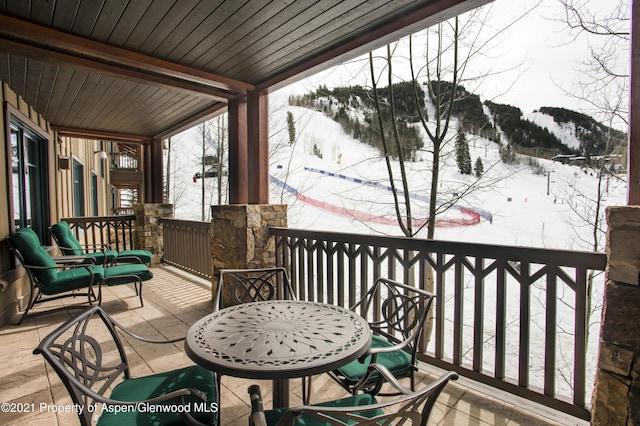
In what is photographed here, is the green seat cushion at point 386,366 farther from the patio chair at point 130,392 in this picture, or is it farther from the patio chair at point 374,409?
the patio chair at point 130,392

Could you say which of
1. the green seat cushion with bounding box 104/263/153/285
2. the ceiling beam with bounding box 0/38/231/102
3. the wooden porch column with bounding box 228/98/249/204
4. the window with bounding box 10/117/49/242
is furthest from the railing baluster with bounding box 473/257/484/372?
the window with bounding box 10/117/49/242

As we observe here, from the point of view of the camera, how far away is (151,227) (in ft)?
20.6

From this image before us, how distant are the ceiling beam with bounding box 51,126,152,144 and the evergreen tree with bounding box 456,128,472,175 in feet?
18.9

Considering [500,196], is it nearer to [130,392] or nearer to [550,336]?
[550,336]

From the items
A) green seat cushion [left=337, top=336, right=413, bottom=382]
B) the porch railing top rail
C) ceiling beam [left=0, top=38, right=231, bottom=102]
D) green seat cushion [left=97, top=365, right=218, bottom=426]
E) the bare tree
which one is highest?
the bare tree

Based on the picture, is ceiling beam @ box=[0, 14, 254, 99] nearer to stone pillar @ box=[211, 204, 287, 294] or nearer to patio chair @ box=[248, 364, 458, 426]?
stone pillar @ box=[211, 204, 287, 294]

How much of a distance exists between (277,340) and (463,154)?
5320 mm

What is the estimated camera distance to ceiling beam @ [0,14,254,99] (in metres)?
2.36

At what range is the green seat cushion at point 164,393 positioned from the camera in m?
1.20

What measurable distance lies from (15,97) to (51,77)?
2.96ft

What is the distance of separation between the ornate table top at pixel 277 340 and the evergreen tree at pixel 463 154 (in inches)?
187

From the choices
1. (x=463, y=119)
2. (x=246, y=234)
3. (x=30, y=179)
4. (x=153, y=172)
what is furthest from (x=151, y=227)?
(x=463, y=119)

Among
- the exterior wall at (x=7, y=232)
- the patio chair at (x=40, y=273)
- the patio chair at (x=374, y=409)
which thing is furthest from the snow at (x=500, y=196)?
the exterior wall at (x=7, y=232)

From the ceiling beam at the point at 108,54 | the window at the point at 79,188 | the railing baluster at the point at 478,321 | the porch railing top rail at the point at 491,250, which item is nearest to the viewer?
the porch railing top rail at the point at 491,250
